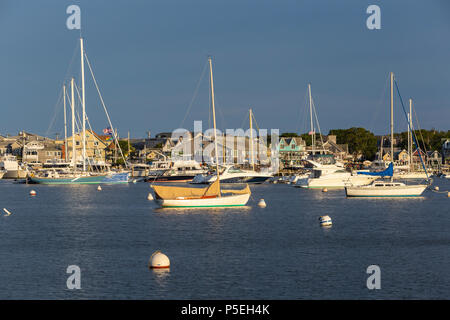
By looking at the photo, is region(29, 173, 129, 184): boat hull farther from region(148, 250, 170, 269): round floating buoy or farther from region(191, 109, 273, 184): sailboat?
region(148, 250, 170, 269): round floating buoy

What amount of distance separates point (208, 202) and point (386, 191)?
27092mm

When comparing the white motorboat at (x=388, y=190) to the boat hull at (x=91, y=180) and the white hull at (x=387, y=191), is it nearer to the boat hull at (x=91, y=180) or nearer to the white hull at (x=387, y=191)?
the white hull at (x=387, y=191)

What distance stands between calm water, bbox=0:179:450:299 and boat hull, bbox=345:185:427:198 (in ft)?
36.1

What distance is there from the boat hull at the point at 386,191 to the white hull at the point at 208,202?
22651 mm

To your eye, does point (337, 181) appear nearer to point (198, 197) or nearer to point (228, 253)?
Answer: point (198, 197)

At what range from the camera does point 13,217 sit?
206ft

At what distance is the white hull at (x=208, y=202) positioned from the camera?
199 ft

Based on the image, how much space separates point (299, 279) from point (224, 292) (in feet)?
14.0

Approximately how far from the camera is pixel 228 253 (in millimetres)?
38781

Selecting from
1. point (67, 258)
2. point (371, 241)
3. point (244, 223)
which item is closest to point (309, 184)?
point (244, 223)

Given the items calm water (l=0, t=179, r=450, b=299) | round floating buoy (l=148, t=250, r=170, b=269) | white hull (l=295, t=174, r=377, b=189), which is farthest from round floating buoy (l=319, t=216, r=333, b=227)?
white hull (l=295, t=174, r=377, b=189)

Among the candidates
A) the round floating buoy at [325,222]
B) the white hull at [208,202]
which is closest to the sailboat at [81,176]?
the white hull at [208,202]

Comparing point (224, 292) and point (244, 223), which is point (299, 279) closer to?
point (224, 292)

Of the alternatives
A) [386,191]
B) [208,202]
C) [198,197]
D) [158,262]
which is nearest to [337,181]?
[386,191]
